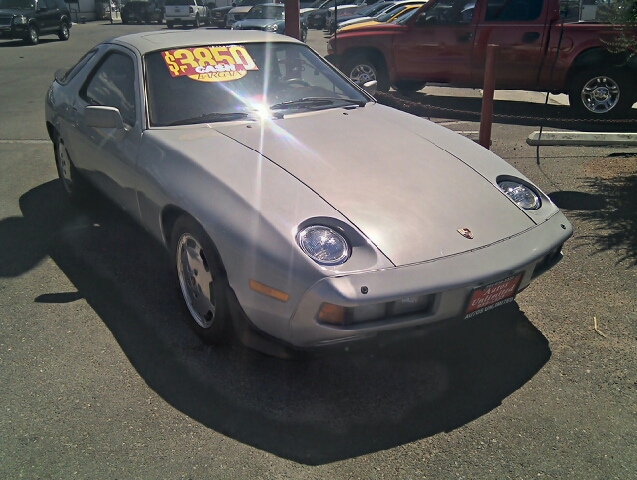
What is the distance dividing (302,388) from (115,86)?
8.35 ft

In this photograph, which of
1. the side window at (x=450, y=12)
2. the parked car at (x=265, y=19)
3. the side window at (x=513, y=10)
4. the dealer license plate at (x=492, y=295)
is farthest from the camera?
the parked car at (x=265, y=19)

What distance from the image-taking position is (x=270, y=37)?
4535 millimetres

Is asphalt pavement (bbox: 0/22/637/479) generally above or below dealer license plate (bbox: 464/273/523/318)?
below

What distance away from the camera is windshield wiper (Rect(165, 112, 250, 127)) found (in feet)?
12.1

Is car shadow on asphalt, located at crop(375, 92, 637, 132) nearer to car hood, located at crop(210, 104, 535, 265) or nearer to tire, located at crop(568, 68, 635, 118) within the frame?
tire, located at crop(568, 68, 635, 118)

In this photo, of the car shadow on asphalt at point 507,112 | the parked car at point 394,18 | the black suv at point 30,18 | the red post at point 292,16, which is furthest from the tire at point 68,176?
the black suv at point 30,18

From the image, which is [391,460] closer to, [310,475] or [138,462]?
[310,475]

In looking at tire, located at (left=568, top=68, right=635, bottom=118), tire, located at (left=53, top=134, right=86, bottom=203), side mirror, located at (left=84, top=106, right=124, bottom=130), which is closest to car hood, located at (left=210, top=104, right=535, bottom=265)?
side mirror, located at (left=84, top=106, right=124, bottom=130)

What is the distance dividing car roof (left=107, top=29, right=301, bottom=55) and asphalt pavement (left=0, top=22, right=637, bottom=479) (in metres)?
1.38

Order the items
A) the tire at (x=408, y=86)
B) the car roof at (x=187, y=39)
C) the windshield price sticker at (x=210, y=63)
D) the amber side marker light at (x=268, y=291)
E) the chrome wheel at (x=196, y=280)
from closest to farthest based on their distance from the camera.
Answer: the amber side marker light at (x=268, y=291)
the chrome wheel at (x=196, y=280)
the windshield price sticker at (x=210, y=63)
the car roof at (x=187, y=39)
the tire at (x=408, y=86)

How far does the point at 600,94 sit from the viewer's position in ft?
28.0

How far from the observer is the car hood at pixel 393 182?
2814 millimetres

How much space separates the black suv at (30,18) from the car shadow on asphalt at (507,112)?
15.5m

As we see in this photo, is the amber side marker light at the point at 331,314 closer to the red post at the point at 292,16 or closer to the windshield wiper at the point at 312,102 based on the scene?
the windshield wiper at the point at 312,102
